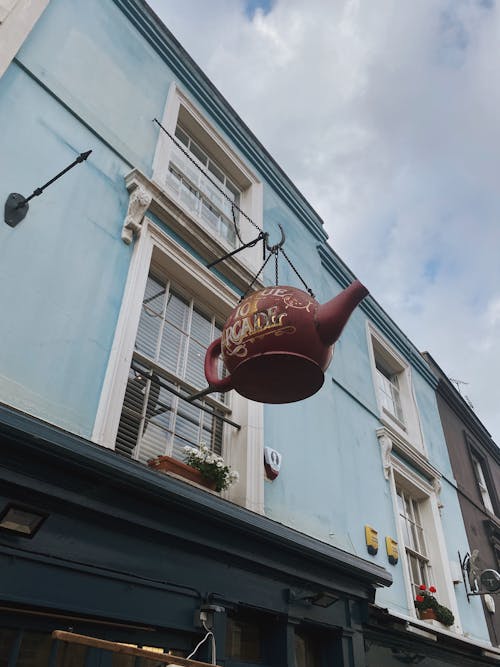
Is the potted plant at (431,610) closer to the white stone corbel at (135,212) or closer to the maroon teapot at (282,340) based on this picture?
the maroon teapot at (282,340)

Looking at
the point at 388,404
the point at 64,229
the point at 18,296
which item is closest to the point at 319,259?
the point at 388,404

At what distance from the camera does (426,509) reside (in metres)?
9.23

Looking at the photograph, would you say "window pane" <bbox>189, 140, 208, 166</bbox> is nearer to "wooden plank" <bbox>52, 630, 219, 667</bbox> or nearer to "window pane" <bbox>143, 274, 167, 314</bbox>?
"window pane" <bbox>143, 274, 167, 314</bbox>

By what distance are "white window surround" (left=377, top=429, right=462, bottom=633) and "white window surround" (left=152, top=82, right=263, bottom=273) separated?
12.4 feet

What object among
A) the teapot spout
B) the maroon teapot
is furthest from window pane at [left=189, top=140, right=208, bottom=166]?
the teapot spout

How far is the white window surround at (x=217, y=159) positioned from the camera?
6.33 meters

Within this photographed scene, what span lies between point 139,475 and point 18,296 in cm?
159

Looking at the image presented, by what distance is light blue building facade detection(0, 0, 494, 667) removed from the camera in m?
3.55

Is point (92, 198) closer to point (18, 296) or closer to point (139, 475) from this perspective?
point (18, 296)

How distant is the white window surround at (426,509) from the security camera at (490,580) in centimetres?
75

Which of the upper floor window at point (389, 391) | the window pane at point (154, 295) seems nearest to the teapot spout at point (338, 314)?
the window pane at point (154, 295)

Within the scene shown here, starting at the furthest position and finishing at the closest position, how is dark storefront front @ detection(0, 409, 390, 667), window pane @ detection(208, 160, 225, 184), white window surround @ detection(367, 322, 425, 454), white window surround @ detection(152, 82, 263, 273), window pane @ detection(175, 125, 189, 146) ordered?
white window surround @ detection(367, 322, 425, 454) → window pane @ detection(208, 160, 225, 184) → window pane @ detection(175, 125, 189, 146) → white window surround @ detection(152, 82, 263, 273) → dark storefront front @ detection(0, 409, 390, 667)

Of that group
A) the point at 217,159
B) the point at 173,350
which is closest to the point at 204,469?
the point at 173,350

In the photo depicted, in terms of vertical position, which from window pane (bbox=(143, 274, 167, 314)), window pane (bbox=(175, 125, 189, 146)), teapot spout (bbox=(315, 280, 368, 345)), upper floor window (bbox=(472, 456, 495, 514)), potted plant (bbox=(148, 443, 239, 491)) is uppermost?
window pane (bbox=(175, 125, 189, 146))
